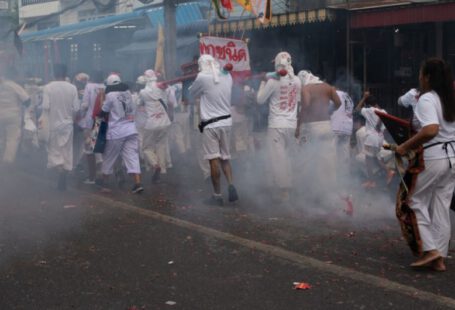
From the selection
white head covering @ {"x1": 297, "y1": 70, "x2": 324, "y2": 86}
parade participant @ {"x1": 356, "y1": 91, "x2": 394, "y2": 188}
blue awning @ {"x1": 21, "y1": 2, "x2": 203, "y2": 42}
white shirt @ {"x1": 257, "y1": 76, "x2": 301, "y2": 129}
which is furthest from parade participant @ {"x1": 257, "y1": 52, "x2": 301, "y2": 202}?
blue awning @ {"x1": 21, "y1": 2, "x2": 203, "y2": 42}

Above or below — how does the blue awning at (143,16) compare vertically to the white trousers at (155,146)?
above

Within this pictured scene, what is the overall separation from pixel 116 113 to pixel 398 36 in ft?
22.1

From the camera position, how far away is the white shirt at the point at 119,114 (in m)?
9.30

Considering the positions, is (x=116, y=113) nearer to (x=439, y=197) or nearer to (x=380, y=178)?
(x=380, y=178)

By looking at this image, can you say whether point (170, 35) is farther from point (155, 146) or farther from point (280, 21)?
point (155, 146)

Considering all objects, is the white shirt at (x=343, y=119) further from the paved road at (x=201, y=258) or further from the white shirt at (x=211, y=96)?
the white shirt at (x=211, y=96)

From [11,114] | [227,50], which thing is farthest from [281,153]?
[11,114]

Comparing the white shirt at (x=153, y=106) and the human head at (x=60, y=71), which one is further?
the white shirt at (x=153, y=106)

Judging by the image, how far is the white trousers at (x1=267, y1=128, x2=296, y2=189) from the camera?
8.43 meters

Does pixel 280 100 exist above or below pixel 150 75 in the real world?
below

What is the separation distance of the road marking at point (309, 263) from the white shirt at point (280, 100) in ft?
6.24

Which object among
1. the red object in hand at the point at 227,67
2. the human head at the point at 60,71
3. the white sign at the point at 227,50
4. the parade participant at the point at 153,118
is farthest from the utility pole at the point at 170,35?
the red object in hand at the point at 227,67

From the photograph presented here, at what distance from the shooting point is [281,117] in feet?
28.1

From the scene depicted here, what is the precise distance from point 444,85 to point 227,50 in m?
4.37
